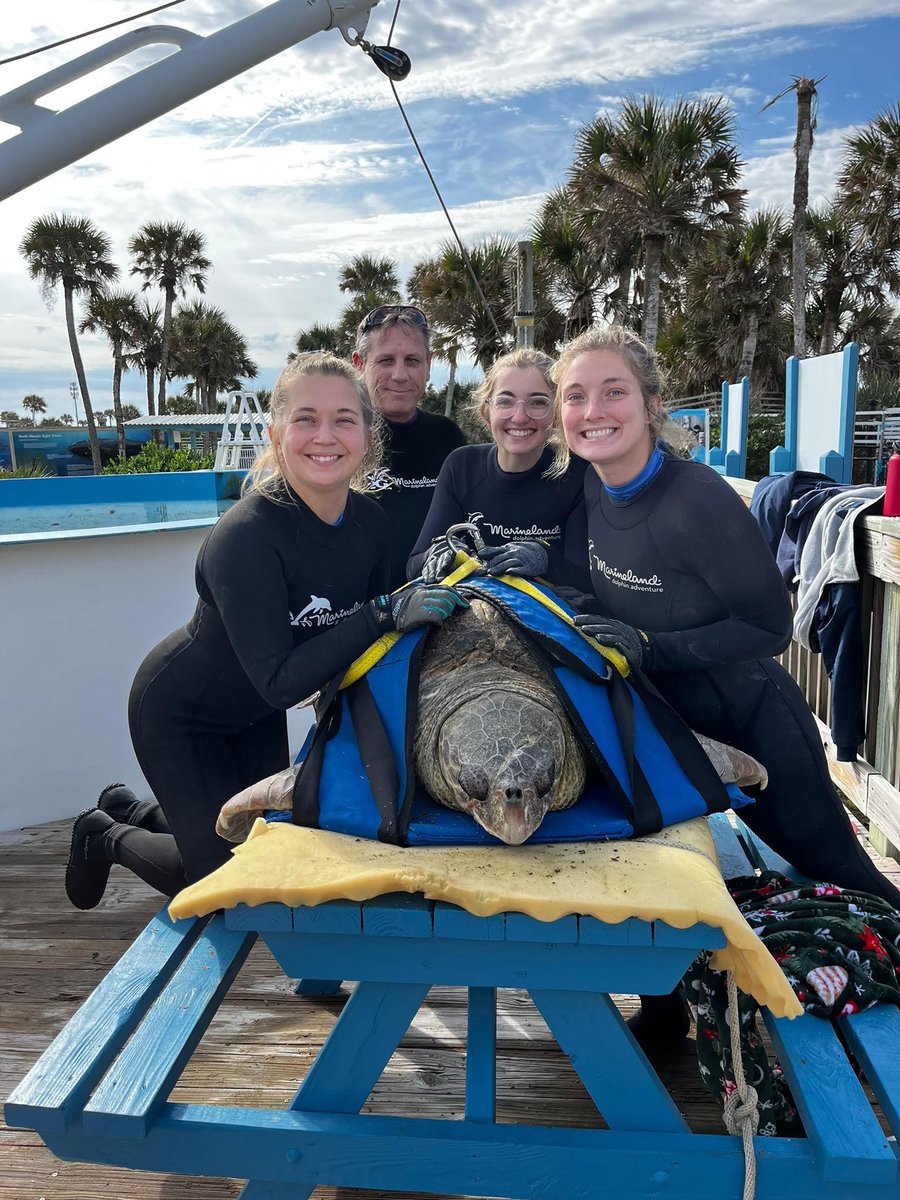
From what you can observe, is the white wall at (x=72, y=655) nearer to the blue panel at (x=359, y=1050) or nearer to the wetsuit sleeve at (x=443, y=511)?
the wetsuit sleeve at (x=443, y=511)

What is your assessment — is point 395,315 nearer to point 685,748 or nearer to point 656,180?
point 685,748

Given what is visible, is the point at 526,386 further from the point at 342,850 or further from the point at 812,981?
the point at 812,981

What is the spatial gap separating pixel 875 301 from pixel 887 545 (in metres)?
28.8

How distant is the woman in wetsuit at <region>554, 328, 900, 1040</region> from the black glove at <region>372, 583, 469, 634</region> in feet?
1.08

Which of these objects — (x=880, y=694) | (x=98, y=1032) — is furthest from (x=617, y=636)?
(x=880, y=694)

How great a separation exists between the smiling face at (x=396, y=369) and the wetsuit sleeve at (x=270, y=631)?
1.49 m

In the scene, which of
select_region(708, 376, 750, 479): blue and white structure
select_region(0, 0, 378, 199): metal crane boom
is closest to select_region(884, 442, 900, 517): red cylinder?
select_region(708, 376, 750, 479): blue and white structure

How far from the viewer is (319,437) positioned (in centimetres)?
211

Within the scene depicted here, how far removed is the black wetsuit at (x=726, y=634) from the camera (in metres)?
1.88

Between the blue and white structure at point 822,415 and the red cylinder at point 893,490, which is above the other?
the blue and white structure at point 822,415

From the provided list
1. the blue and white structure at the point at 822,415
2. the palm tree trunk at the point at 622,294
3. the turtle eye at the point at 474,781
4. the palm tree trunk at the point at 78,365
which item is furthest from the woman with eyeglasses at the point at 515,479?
the palm tree trunk at the point at 78,365

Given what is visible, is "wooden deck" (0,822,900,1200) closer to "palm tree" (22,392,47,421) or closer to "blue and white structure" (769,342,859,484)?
"blue and white structure" (769,342,859,484)

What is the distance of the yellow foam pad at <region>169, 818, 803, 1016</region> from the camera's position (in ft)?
4.32

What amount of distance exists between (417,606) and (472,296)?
1047 inches
